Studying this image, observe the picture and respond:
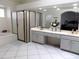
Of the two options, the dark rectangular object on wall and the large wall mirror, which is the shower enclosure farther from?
the dark rectangular object on wall

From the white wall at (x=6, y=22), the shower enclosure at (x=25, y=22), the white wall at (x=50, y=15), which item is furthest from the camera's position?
the white wall at (x=6, y=22)

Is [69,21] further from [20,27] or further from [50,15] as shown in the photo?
[20,27]

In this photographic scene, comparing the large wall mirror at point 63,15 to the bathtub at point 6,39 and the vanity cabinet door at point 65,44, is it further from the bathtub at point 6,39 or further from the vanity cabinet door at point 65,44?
the bathtub at point 6,39

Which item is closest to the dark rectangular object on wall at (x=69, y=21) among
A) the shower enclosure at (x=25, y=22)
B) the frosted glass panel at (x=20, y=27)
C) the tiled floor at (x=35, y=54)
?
the tiled floor at (x=35, y=54)

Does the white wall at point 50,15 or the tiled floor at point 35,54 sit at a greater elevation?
the white wall at point 50,15

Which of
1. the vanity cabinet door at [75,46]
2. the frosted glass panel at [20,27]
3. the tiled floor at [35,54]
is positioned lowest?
the tiled floor at [35,54]

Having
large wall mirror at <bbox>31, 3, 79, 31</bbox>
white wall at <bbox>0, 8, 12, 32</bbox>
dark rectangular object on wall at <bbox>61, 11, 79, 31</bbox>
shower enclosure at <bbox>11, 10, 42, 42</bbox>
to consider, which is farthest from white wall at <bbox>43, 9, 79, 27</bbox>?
white wall at <bbox>0, 8, 12, 32</bbox>

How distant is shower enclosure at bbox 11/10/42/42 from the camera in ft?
15.3

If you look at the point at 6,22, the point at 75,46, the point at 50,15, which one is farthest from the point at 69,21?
the point at 6,22

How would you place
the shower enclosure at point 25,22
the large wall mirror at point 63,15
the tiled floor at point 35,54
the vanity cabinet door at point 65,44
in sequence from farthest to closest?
the shower enclosure at point 25,22 < the large wall mirror at point 63,15 < the vanity cabinet door at point 65,44 < the tiled floor at point 35,54

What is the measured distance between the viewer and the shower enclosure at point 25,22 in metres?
4.66

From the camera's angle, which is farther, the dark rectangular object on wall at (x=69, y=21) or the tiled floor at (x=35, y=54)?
the dark rectangular object on wall at (x=69, y=21)

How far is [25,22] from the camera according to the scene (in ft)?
15.2

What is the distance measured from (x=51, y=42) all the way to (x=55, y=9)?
6.25 feet
